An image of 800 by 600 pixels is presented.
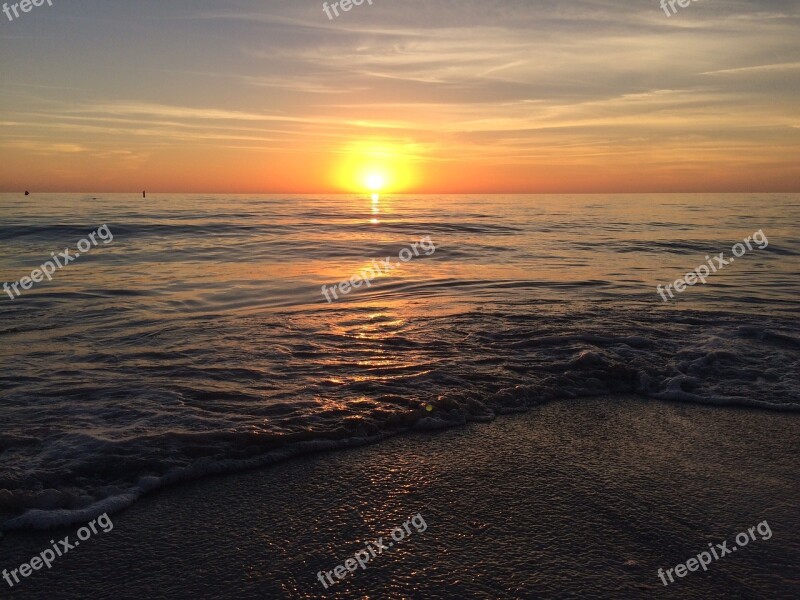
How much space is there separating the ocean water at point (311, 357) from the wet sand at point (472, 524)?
506mm

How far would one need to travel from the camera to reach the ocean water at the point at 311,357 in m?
4.74

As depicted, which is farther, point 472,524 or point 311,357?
point 311,357

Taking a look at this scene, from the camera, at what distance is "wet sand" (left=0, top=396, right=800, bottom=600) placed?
9.96ft

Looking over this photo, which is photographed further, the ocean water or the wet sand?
the ocean water

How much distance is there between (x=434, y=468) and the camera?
14.4 feet

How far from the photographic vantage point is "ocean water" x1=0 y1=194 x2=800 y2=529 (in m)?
4.74

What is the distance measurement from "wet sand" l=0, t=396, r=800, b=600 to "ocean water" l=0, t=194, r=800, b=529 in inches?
19.9

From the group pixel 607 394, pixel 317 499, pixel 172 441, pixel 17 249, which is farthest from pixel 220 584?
pixel 17 249

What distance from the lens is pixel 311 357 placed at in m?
7.60

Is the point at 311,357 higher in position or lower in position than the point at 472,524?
higher

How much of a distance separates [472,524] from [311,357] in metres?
4.39

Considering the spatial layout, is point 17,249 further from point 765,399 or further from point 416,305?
point 765,399

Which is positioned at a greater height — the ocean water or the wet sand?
the ocean water

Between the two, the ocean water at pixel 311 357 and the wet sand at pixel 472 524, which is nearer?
the wet sand at pixel 472 524
